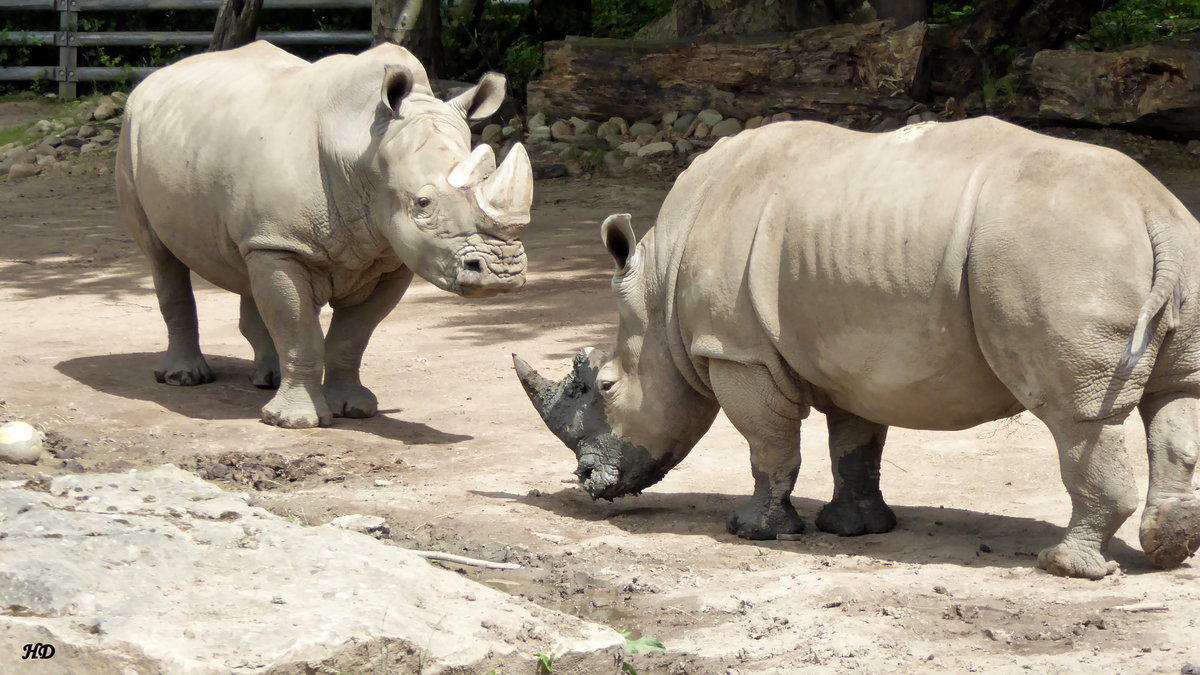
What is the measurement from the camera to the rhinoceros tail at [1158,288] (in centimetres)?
487

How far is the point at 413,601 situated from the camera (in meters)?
4.71

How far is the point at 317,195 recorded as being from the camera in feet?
25.9

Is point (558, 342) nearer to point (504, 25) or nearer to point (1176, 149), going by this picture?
point (1176, 149)

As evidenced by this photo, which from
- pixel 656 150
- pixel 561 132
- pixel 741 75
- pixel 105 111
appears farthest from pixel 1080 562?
pixel 105 111

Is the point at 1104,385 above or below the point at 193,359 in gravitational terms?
above

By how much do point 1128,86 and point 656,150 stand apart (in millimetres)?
4269

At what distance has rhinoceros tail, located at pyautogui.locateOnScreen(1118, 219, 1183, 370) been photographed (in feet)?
16.0

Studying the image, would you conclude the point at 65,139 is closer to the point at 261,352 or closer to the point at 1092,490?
the point at 261,352

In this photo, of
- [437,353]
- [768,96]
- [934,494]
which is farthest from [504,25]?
[934,494]

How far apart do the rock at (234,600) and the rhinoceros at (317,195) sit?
242cm

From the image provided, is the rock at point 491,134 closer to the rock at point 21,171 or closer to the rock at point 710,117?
the rock at point 710,117

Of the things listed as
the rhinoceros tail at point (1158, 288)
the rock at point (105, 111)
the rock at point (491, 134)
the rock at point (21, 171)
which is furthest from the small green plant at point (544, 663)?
the rock at point (105, 111)

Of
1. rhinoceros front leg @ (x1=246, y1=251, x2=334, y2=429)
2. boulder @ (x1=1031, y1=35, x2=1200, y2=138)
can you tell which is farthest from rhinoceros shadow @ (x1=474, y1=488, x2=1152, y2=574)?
boulder @ (x1=1031, y1=35, x2=1200, y2=138)

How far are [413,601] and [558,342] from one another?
525 centimetres
